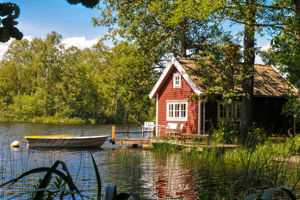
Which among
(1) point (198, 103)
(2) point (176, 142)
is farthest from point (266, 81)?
(2) point (176, 142)

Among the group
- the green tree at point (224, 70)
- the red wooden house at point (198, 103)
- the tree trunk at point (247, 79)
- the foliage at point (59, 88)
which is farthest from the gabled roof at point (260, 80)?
the foliage at point (59, 88)

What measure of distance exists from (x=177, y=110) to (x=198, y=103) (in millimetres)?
1943

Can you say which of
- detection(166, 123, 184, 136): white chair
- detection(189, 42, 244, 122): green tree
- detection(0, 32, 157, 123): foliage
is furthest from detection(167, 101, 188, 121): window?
detection(0, 32, 157, 123): foliage

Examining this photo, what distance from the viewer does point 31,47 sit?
64.8 metres

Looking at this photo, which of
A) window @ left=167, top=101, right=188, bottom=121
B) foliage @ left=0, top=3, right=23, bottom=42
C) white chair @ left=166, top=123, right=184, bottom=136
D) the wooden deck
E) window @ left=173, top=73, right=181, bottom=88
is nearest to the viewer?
foliage @ left=0, top=3, right=23, bottom=42

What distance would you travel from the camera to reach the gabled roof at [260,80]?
1961 centimetres

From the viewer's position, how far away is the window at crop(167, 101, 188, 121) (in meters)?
20.6

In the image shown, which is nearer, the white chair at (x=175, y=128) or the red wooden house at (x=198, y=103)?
the red wooden house at (x=198, y=103)

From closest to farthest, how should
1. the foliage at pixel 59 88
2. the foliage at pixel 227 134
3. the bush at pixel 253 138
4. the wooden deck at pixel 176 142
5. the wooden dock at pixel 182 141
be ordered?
the wooden deck at pixel 176 142
the wooden dock at pixel 182 141
the bush at pixel 253 138
the foliage at pixel 227 134
the foliage at pixel 59 88

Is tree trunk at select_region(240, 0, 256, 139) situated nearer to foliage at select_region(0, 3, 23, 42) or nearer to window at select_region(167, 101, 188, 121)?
window at select_region(167, 101, 188, 121)

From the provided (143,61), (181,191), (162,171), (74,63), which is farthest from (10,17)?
(74,63)

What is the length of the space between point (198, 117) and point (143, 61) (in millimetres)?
6883

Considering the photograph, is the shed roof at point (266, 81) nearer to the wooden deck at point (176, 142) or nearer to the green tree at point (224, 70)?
the green tree at point (224, 70)

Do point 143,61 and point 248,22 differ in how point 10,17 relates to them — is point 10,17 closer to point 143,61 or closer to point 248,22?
point 248,22
